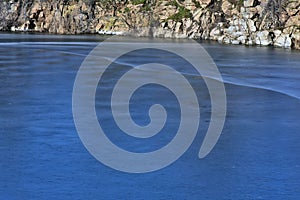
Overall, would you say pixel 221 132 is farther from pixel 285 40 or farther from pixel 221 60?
pixel 285 40

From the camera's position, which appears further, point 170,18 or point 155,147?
point 170,18

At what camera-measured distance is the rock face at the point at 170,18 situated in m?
70.7

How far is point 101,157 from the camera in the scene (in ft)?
48.3

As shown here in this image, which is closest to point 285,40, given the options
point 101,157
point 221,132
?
point 221,132

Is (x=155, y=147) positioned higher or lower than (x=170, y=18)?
higher

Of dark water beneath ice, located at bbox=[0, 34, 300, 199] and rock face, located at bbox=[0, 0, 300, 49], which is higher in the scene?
dark water beneath ice, located at bbox=[0, 34, 300, 199]

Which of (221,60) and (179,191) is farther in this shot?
(221,60)

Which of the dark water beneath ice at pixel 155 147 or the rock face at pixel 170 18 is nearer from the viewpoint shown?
the dark water beneath ice at pixel 155 147

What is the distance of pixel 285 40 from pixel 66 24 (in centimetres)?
5133

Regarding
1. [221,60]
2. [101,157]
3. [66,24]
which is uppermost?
[101,157]

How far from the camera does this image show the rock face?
70.7 meters

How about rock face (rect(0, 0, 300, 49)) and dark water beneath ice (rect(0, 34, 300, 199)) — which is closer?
dark water beneath ice (rect(0, 34, 300, 199))

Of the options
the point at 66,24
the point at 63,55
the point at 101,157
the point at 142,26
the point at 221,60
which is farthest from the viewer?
the point at 66,24

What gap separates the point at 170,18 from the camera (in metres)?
91.3
